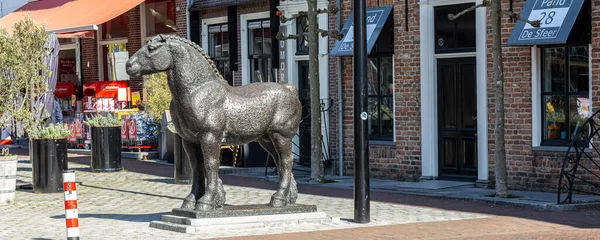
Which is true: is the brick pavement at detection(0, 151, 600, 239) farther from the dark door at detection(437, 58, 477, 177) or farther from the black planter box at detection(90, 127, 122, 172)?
the dark door at detection(437, 58, 477, 177)

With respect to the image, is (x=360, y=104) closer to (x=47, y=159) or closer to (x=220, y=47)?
(x=47, y=159)

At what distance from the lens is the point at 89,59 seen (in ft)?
102

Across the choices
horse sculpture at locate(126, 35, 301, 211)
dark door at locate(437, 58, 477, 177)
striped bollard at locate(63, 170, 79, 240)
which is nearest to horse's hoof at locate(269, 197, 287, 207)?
horse sculpture at locate(126, 35, 301, 211)

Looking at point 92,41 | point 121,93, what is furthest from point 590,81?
point 92,41

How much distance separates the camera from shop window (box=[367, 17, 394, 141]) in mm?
19844

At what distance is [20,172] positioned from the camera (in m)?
Result: 22.0

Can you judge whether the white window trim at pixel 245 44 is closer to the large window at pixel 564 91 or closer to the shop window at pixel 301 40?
the shop window at pixel 301 40

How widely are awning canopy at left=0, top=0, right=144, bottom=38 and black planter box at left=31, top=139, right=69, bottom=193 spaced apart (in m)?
6.04

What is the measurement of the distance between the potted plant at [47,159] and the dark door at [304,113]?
6069mm

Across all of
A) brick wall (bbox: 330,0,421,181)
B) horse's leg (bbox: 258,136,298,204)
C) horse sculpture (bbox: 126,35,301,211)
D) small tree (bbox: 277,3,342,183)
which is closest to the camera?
horse sculpture (bbox: 126,35,301,211)

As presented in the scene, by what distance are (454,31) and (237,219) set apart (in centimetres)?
746

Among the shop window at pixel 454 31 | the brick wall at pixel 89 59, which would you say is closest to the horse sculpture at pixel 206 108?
the shop window at pixel 454 31

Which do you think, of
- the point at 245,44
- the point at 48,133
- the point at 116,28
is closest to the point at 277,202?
the point at 48,133

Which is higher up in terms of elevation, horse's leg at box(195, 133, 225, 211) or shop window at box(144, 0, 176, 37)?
shop window at box(144, 0, 176, 37)
